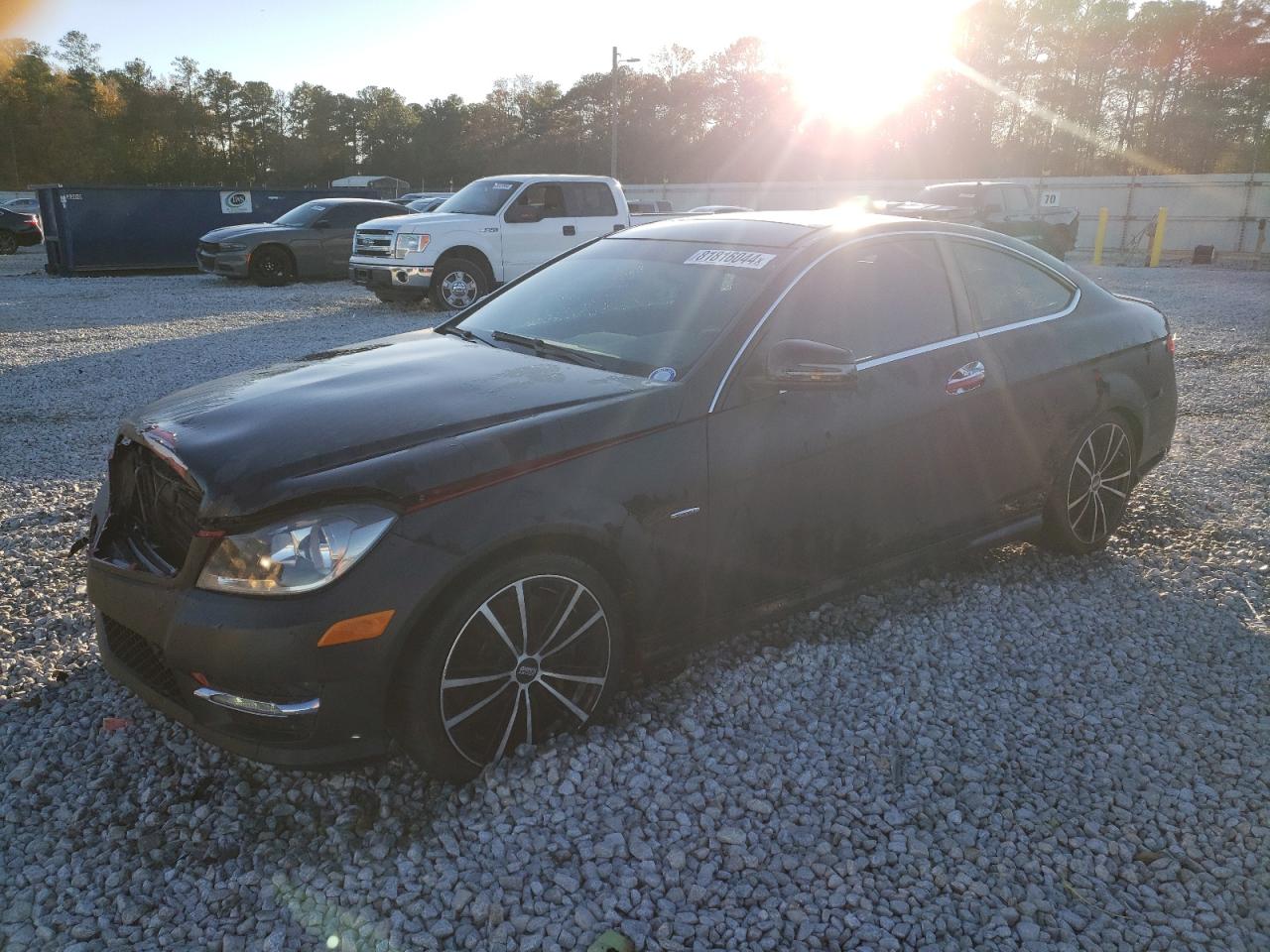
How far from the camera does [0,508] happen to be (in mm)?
5242

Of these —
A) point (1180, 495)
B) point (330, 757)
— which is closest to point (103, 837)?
point (330, 757)

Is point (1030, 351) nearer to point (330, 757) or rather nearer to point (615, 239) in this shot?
point (615, 239)

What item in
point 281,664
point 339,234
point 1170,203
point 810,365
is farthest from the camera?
point 1170,203

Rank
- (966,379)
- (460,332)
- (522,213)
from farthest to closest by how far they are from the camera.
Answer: (522,213)
(460,332)
(966,379)

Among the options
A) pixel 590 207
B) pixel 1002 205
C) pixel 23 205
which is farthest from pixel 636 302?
pixel 23 205

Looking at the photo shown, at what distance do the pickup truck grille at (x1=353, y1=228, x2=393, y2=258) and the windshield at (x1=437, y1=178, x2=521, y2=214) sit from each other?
1.04 m

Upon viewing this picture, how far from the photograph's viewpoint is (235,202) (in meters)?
21.8

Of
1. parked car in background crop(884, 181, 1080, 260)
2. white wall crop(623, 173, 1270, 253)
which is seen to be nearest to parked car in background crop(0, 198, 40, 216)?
white wall crop(623, 173, 1270, 253)

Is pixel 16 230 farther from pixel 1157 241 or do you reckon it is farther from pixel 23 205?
pixel 1157 241

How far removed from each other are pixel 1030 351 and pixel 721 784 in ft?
8.16

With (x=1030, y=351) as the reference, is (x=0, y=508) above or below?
below

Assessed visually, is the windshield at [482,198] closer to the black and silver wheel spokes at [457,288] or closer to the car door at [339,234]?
the black and silver wheel spokes at [457,288]

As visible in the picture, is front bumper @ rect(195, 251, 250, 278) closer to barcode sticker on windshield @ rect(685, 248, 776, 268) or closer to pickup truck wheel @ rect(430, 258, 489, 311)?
pickup truck wheel @ rect(430, 258, 489, 311)

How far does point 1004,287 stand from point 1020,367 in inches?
16.1
